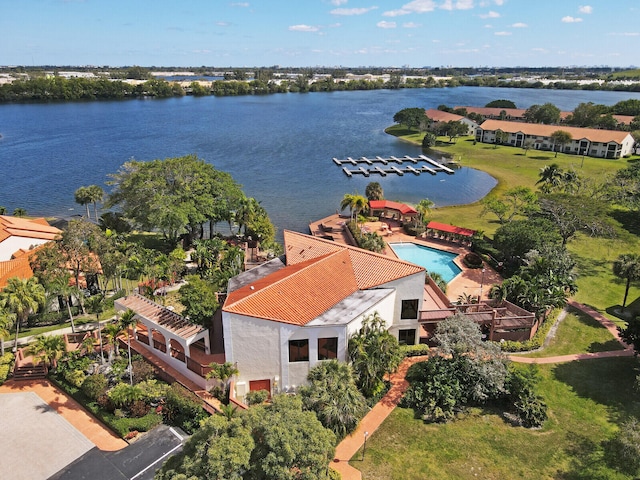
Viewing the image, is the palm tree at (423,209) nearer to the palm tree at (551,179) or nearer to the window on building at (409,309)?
the palm tree at (551,179)

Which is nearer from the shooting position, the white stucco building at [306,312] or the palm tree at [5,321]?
the white stucco building at [306,312]

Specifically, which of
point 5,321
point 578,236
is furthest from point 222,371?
point 578,236

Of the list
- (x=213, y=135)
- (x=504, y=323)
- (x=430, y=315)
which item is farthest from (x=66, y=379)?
(x=213, y=135)

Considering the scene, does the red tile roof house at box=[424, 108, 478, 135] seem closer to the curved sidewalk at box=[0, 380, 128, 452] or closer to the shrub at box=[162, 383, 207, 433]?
the shrub at box=[162, 383, 207, 433]

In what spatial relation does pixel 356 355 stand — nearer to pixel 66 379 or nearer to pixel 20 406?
pixel 66 379

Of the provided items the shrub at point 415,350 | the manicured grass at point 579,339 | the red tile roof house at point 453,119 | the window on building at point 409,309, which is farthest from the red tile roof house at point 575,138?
the shrub at point 415,350

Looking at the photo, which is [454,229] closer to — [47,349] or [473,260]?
[473,260]
